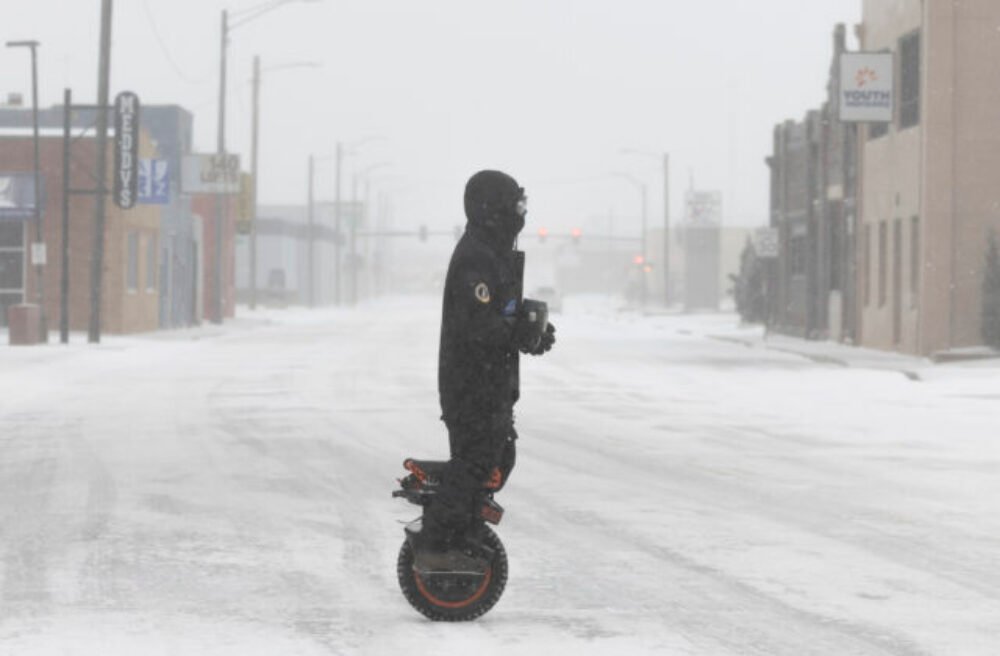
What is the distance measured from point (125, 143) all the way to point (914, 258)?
19.5 meters

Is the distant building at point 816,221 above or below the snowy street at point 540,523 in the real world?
above

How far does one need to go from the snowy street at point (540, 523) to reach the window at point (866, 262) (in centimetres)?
1939

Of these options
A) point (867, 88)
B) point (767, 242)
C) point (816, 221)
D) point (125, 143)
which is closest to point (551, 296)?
point (816, 221)

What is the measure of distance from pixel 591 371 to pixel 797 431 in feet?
45.0

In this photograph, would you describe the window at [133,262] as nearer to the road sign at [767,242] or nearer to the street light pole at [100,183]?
the street light pole at [100,183]

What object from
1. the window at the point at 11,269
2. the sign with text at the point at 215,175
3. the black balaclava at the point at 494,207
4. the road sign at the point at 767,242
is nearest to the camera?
the black balaclava at the point at 494,207

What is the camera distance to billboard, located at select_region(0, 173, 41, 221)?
5350cm

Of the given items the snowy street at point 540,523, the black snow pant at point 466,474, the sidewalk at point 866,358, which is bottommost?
the snowy street at point 540,523

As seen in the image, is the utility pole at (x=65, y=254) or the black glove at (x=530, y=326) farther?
the utility pole at (x=65, y=254)

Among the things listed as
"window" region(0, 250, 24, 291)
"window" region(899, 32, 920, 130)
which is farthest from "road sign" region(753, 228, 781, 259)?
"window" region(0, 250, 24, 291)

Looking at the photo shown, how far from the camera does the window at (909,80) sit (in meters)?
42.9

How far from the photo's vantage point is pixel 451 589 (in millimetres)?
8812

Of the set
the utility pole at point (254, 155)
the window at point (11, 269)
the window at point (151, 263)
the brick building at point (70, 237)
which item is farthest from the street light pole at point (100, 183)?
the utility pole at point (254, 155)

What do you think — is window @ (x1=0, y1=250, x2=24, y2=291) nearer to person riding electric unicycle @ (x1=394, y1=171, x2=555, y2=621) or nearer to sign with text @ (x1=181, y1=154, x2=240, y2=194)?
sign with text @ (x1=181, y1=154, x2=240, y2=194)
